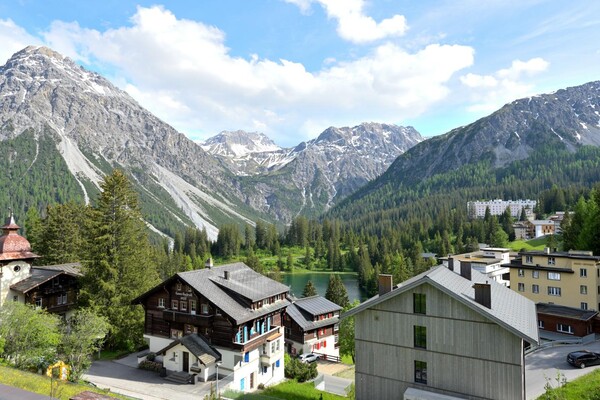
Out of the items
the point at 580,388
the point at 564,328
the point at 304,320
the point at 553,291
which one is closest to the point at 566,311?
the point at 564,328

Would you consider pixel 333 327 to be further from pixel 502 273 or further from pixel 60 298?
pixel 502 273

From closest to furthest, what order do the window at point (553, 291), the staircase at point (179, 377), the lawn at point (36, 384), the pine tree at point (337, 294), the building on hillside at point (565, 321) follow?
the lawn at point (36, 384) < the staircase at point (179, 377) < the building on hillside at point (565, 321) < the window at point (553, 291) < the pine tree at point (337, 294)

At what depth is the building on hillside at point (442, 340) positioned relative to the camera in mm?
24625

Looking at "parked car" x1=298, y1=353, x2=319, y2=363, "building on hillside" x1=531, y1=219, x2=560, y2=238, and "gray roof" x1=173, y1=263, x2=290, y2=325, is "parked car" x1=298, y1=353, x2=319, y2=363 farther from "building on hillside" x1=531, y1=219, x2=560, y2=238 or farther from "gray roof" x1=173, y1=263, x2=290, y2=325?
"building on hillside" x1=531, y1=219, x2=560, y2=238

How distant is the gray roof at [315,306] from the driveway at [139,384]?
Answer: 23.2 meters

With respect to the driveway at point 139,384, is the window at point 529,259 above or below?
above

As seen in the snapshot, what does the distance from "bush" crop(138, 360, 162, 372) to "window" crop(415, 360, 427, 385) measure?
933 inches

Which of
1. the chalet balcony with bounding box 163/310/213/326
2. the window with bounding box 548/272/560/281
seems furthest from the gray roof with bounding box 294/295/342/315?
the window with bounding box 548/272/560/281

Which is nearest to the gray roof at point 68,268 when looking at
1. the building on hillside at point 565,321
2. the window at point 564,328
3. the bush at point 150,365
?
the bush at point 150,365

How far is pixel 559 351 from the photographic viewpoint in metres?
39.7

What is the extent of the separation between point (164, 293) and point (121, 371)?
308 inches

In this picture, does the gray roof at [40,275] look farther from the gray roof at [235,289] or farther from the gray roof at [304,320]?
the gray roof at [304,320]

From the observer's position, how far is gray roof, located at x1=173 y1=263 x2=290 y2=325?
1495 inches

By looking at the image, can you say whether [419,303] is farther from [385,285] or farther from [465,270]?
[465,270]
